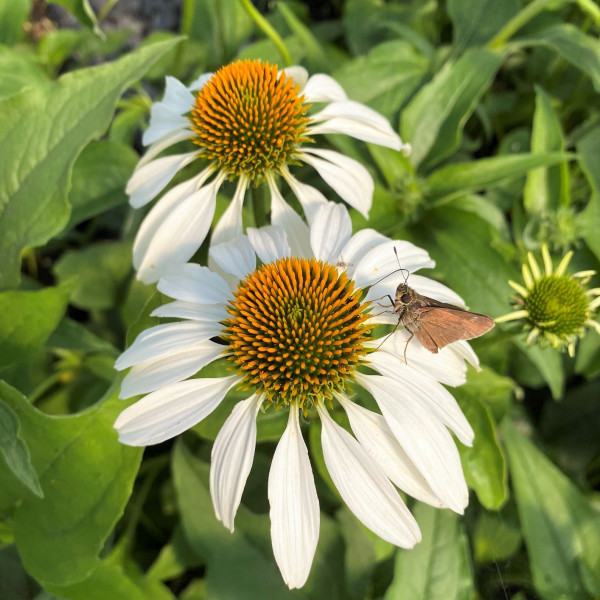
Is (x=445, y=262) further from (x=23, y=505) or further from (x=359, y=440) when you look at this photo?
(x=23, y=505)

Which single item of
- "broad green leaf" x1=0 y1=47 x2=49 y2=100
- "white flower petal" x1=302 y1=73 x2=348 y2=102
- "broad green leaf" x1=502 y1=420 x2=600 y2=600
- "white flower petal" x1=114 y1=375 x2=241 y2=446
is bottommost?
"broad green leaf" x1=502 y1=420 x2=600 y2=600

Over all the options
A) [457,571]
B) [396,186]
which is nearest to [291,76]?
[396,186]

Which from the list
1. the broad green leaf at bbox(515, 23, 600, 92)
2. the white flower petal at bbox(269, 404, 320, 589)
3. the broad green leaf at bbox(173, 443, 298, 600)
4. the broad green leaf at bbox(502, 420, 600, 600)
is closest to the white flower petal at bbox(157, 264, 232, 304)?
the white flower petal at bbox(269, 404, 320, 589)

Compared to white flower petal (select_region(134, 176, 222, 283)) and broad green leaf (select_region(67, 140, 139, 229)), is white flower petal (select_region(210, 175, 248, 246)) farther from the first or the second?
broad green leaf (select_region(67, 140, 139, 229))

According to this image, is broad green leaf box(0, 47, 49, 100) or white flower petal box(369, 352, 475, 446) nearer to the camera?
white flower petal box(369, 352, 475, 446)

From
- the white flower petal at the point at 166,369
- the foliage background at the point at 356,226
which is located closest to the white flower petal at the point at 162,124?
the foliage background at the point at 356,226

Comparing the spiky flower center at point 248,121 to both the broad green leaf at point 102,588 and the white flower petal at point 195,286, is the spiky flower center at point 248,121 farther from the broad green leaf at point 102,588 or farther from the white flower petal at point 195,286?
the broad green leaf at point 102,588

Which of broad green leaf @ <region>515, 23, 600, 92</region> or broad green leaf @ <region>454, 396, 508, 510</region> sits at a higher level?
broad green leaf @ <region>515, 23, 600, 92</region>
